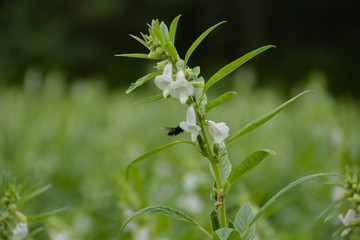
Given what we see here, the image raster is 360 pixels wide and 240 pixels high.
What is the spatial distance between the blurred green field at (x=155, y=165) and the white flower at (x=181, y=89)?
204mm

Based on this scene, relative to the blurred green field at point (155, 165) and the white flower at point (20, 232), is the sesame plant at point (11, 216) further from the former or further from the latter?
the blurred green field at point (155, 165)

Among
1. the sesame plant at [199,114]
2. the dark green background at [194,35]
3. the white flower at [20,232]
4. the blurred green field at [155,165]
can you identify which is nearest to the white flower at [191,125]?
the sesame plant at [199,114]

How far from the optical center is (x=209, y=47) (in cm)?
1542

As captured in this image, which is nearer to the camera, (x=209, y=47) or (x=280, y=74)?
(x=280, y=74)

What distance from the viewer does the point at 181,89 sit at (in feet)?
2.42

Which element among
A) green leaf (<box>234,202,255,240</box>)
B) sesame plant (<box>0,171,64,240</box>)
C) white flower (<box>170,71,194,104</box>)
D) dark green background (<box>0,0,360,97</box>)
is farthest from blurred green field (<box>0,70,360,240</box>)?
dark green background (<box>0,0,360,97</box>)

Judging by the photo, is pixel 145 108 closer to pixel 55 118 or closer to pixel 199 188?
pixel 55 118

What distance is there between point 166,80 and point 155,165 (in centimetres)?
184

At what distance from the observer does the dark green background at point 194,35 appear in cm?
1176

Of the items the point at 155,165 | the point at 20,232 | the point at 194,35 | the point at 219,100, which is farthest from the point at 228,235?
the point at 194,35

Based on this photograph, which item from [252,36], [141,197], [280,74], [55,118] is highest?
[141,197]

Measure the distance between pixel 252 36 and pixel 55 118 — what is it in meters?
10.6

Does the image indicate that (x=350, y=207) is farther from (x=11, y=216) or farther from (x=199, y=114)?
(x=11, y=216)

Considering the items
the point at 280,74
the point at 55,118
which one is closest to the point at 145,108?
the point at 55,118
